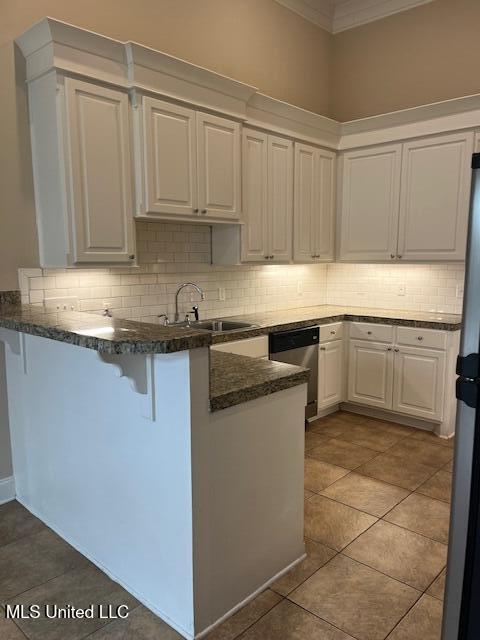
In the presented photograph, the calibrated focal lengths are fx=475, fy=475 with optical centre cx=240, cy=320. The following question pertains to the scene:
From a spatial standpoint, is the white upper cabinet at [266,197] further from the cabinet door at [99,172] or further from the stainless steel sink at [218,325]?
the cabinet door at [99,172]

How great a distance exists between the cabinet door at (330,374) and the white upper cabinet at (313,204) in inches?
32.6

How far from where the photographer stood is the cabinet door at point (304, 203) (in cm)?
414

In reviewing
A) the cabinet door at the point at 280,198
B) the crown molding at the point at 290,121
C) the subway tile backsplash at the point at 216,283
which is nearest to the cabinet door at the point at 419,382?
the subway tile backsplash at the point at 216,283

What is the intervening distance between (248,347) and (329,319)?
1.02 m

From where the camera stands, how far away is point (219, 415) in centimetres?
175

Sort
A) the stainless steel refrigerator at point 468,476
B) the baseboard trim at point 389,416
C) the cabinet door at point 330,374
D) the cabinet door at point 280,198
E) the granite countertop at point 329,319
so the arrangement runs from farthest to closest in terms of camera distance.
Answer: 1. the cabinet door at point 330,374
2. the baseboard trim at point 389,416
3. the cabinet door at point 280,198
4. the granite countertop at point 329,319
5. the stainless steel refrigerator at point 468,476

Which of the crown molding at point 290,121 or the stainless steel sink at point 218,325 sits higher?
the crown molding at point 290,121

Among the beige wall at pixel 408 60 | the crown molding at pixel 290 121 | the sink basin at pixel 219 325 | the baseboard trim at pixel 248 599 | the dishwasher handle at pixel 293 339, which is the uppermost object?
the beige wall at pixel 408 60

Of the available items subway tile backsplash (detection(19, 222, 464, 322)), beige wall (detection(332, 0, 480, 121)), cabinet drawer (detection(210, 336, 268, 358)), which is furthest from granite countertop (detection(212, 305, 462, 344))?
beige wall (detection(332, 0, 480, 121))

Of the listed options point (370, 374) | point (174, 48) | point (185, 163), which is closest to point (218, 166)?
point (185, 163)

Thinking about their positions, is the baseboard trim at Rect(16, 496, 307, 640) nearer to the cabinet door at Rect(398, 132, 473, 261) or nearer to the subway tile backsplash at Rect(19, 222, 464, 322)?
the subway tile backsplash at Rect(19, 222, 464, 322)

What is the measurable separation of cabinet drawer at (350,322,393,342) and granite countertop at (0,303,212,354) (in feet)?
8.79

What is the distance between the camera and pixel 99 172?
2.74 metres

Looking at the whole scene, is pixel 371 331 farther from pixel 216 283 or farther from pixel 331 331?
pixel 216 283
